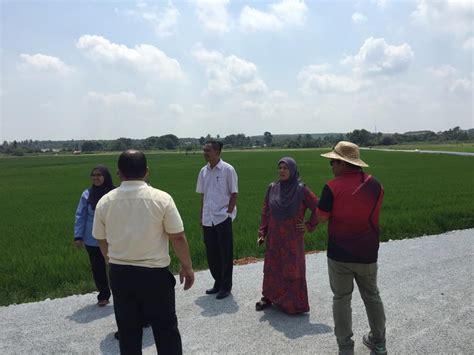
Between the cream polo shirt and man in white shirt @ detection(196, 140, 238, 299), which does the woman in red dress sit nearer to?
man in white shirt @ detection(196, 140, 238, 299)

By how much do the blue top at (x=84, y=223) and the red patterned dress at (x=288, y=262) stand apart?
2128 mm

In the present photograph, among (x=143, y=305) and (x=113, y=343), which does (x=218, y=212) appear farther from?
(x=143, y=305)

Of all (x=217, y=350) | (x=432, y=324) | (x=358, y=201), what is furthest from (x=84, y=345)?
(x=432, y=324)

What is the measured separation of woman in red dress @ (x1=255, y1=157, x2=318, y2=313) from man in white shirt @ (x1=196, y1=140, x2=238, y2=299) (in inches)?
28.5

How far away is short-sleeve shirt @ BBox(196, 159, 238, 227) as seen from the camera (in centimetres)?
514

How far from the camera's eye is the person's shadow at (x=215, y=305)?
14.8 feet

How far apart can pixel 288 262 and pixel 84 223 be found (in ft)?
8.15

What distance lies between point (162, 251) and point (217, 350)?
1.33 meters

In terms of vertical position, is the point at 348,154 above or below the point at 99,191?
above

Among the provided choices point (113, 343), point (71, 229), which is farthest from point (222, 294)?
point (71, 229)

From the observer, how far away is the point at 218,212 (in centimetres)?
514

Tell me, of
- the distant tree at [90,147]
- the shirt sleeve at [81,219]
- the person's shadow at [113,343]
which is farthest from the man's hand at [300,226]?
the distant tree at [90,147]

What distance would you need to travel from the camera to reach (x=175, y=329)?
2965mm

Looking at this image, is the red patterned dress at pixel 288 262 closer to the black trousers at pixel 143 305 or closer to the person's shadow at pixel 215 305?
the person's shadow at pixel 215 305
